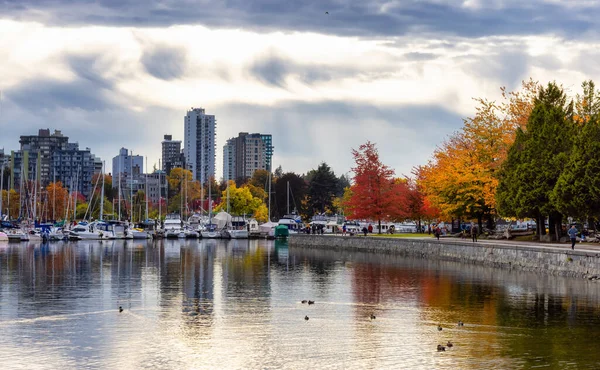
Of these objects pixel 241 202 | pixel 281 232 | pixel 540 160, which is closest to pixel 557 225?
pixel 540 160

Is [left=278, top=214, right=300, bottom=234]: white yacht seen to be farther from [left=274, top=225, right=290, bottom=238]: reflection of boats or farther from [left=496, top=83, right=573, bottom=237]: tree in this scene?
[left=496, top=83, right=573, bottom=237]: tree

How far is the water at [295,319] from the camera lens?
87.8 feet

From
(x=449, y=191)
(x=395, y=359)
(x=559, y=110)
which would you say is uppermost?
(x=559, y=110)

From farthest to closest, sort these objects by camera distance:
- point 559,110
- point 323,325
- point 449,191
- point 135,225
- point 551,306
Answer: point 135,225
point 449,191
point 559,110
point 551,306
point 323,325

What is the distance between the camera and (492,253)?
61.3 metres

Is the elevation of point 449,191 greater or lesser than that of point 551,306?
greater

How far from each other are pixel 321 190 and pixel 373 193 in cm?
7343

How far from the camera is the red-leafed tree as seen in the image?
328ft

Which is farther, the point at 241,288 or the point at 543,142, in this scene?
the point at 543,142

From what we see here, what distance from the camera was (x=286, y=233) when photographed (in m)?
132

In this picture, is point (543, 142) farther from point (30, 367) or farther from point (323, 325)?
point (30, 367)

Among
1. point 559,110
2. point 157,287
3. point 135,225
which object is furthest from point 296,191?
point 157,287

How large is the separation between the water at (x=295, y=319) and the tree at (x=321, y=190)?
375 ft

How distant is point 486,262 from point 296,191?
4477 inches
